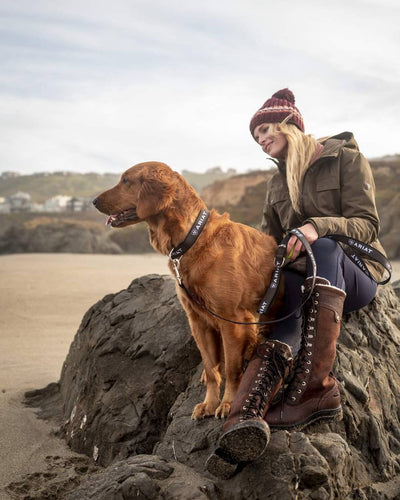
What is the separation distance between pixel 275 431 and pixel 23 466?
84.2 inches

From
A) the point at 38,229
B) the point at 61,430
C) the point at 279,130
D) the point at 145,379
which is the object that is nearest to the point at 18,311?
the point at 61,430

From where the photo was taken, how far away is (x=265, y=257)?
3371 mm

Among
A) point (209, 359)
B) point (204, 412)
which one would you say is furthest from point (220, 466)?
point (209, 359)

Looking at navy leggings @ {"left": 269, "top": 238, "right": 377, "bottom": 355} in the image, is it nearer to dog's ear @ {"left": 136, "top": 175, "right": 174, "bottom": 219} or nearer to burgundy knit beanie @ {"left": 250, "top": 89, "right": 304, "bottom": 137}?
dog's ear @ {"left": 136, "top": 175, "right": 174, "bottom": 219}

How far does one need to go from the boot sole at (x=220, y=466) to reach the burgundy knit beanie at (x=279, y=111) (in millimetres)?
2411

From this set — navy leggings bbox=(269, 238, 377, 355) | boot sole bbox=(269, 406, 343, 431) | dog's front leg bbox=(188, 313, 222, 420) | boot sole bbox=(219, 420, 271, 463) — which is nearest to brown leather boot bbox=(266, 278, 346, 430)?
boot sole bbox=(269, 406, 343, 431)

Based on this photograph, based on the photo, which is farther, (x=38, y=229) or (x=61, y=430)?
(x=38, y=229)

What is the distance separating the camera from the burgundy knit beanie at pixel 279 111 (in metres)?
3.87

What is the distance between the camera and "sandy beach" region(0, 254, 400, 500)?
4.29 meters

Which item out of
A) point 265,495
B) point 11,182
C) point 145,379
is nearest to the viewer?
point 265,495

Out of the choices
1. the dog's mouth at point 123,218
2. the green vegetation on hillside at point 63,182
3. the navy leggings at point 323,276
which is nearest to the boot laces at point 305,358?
the navy leggings at point 323,276

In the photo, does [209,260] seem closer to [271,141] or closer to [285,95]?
[271,141]

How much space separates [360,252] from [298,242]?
0.51 m

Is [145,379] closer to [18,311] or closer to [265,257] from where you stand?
[265,257]
